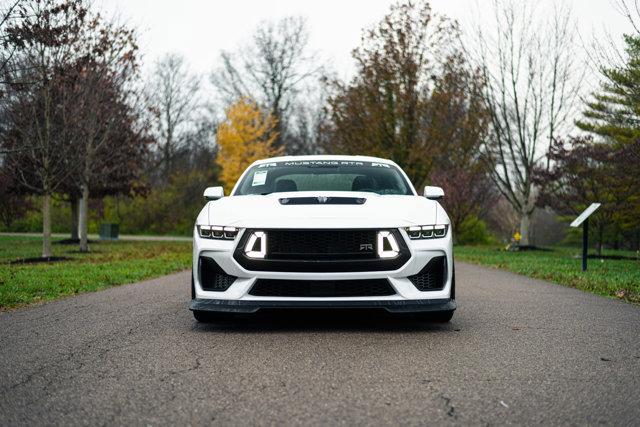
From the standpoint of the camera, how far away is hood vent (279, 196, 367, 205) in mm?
5645

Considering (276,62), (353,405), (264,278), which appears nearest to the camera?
(353,405)

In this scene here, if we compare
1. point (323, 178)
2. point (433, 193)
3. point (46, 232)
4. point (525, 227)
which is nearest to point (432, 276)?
point (433, 193)

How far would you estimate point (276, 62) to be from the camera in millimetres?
47406

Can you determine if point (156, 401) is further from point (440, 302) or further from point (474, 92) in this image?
point (474, 92)

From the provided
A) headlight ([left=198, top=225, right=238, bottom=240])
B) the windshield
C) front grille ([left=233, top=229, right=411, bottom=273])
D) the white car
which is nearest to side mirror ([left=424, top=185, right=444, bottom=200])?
the windshield

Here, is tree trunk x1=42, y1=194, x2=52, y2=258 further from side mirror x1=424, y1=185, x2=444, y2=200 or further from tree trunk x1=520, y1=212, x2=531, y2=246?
tree trunk x1=520, y1=212, x2=531, y2=246

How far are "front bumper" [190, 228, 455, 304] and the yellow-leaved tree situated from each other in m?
32.0

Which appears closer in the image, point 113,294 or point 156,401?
point 156,401

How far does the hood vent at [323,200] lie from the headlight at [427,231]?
51 cm

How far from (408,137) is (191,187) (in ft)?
68.4

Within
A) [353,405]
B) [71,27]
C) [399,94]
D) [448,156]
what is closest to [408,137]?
[399,94]

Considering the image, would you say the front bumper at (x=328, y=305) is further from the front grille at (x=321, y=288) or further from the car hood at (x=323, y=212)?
the car hood at (x=323, y=212)

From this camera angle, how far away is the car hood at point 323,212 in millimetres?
5316

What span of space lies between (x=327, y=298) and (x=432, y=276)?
2.97ft
